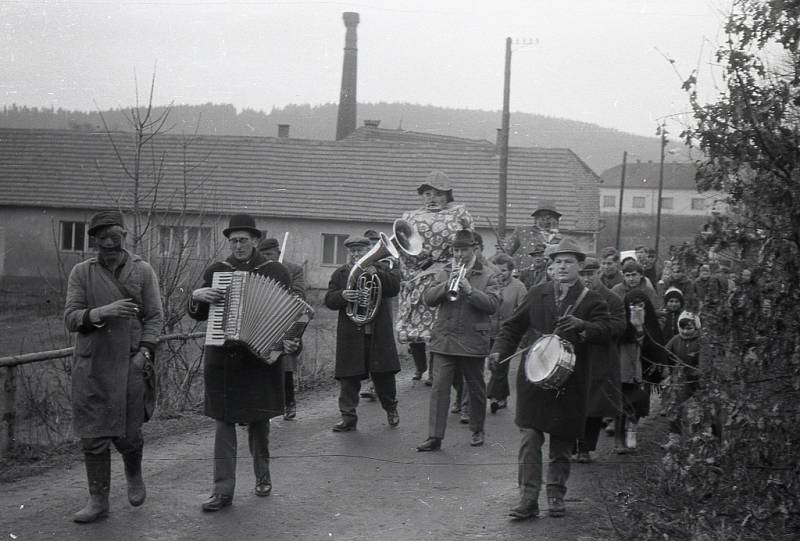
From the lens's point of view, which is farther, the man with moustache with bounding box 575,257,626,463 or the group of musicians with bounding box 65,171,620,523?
the man with moustache with bounding box 575,257,626,463

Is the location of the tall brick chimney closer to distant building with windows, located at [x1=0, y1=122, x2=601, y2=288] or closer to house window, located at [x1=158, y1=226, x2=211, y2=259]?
distant building with windows, located at [x1=0, y1=122, x2=601, y2=288]

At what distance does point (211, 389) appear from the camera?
7688mm

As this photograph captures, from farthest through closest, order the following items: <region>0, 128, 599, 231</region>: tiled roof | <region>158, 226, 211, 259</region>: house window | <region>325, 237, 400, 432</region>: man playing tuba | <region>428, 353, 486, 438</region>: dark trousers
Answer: <region>0, 128, 599, 231</region>: tiled roof, <region>158, 226, 211, 259</region>: house window, <region>325, 237, 400, 432</region>: man playing tuba, <region>428, 353, 486, 438</region>: dark trousers

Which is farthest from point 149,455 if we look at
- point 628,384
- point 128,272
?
point 628,384

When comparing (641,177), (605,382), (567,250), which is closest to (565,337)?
(567,250)

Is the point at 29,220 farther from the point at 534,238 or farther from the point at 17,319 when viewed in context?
the point at 534,238

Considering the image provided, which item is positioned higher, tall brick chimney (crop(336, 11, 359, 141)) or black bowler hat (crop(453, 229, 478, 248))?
tall brick chimney (crop(336, 11, 359, 141))

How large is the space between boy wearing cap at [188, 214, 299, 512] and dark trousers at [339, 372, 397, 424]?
2886 mm

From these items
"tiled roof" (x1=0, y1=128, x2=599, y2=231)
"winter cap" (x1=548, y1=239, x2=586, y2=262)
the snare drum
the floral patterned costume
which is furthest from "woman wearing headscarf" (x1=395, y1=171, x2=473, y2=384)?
"tiled roof" (x1=0, y1=128, x2=599, y2=231)

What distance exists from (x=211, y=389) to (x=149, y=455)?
2289mm

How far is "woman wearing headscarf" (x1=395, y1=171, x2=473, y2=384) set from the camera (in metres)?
11.9

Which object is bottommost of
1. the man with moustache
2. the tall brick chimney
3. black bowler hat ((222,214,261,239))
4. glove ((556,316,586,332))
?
the man with moustache

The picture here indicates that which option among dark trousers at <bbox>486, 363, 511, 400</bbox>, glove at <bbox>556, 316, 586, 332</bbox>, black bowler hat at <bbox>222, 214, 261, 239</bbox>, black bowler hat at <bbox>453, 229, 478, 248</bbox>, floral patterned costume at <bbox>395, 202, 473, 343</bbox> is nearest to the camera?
glove at <bbox>556, 316, 586, 332</bbox>

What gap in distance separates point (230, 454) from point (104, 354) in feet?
3.91
